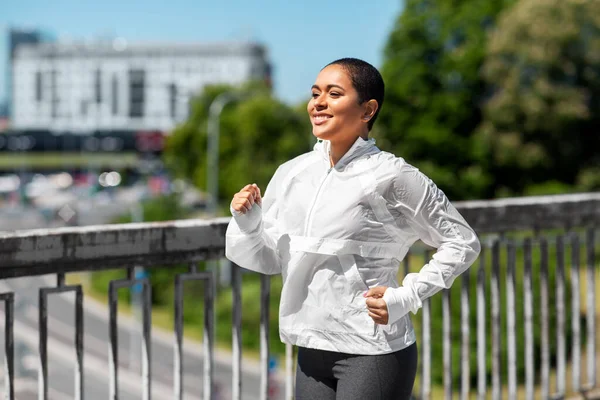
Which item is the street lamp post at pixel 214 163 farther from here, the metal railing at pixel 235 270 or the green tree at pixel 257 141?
the metal railing at pixel 235 270

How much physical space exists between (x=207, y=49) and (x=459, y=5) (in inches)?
3958

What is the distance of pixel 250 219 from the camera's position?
2.48 meters

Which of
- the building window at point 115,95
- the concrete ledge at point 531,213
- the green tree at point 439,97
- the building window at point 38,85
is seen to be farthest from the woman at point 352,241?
the building window at point 38,85

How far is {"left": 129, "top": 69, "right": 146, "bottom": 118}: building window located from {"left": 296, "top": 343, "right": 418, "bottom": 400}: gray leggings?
13956 cm

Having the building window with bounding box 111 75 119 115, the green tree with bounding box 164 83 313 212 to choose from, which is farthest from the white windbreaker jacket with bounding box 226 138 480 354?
the building window with bounding box 111 75 119 115

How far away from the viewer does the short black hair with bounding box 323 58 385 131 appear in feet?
7.99

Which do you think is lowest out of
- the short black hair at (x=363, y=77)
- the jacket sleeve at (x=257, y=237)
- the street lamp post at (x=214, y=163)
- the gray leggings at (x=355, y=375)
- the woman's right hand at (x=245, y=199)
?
the street lamp post at (x=214, y=163)

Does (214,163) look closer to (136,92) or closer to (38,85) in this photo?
(136,92)

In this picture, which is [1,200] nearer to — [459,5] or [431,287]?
[459,5]

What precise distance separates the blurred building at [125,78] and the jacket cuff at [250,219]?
134557 mm

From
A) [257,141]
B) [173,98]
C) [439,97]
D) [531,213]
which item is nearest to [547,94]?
[439,97]

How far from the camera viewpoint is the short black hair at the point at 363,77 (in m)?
2.44

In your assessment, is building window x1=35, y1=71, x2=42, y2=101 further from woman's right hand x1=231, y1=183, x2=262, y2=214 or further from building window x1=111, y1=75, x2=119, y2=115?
woman's right hand x1=231, y1=183, x2=262, y2=214

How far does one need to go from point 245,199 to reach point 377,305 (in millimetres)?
468
